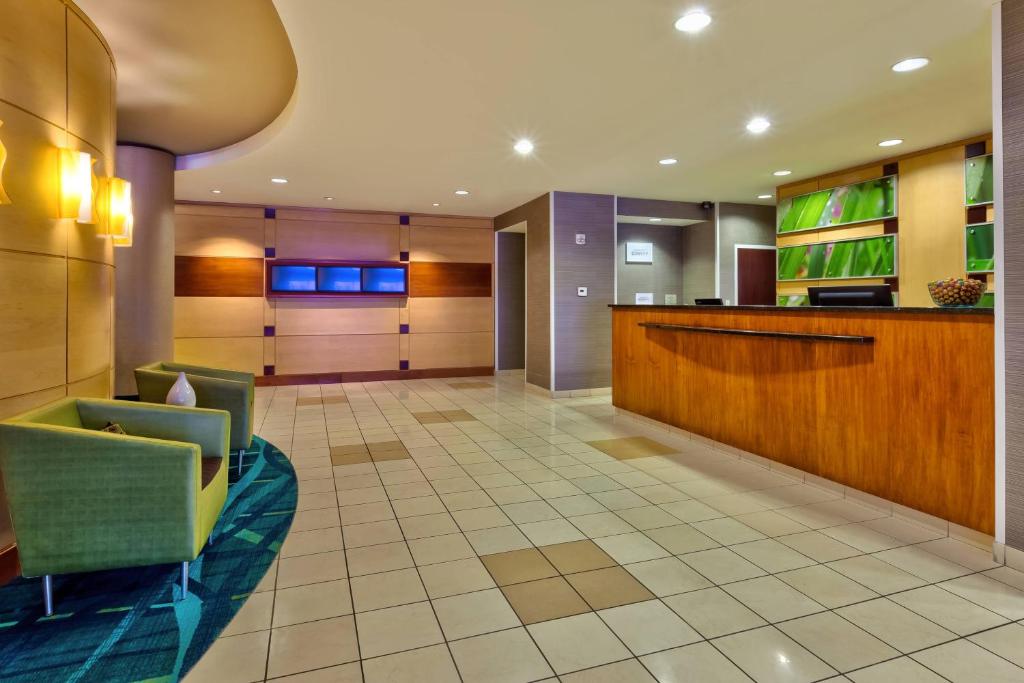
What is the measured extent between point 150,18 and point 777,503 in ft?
18.1

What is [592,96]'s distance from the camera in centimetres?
456

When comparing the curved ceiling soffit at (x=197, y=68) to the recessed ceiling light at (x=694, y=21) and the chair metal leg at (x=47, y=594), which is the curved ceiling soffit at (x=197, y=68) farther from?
the chair metal leg at (x=47, y=594)

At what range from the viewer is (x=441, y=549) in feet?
10.3

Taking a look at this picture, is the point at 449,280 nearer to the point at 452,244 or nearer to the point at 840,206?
the point at 452,244

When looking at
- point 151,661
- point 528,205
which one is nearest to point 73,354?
point 151,661

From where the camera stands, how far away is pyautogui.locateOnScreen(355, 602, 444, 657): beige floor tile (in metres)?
2.23

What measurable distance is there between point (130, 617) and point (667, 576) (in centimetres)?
247

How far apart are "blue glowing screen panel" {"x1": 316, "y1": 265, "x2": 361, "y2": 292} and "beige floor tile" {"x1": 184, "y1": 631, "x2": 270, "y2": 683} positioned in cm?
791

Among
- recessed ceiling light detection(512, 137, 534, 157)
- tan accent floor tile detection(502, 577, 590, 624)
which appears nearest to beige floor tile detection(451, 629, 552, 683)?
tan accent floor tile detection(502, 577, 590, 624)

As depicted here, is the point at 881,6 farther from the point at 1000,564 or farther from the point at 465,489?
the point at 465,489

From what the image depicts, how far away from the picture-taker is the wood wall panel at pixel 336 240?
373 inches

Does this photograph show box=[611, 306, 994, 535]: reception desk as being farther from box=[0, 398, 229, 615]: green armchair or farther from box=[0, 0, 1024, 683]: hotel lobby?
box=[0, 398, 229, 615]: green armchair

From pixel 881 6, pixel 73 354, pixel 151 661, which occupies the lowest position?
pixel 151 661

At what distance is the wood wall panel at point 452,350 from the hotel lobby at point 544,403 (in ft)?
8.91
